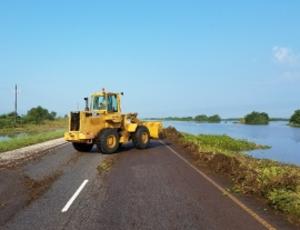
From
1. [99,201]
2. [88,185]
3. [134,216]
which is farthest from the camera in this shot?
[88,185]

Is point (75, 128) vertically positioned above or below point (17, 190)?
above

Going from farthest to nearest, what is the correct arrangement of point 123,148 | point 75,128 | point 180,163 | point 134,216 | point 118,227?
point 123,148 < point 75,128 < point 180,163 < point 134,216 < point 118,227

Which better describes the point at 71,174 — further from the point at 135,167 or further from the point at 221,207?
the point at 221,207

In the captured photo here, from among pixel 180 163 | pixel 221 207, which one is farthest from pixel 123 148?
pixel 221 207

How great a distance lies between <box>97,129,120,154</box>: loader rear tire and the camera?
21.4m

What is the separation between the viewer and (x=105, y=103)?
22.8 meters

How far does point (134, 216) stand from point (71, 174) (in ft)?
21.0

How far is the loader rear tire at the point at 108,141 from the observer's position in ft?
70.2

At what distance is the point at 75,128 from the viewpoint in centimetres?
2208

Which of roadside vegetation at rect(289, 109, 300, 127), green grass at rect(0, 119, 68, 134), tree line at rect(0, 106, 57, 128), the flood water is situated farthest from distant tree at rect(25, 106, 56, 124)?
roadside vegetation at rect(289, 109, 300, 127)

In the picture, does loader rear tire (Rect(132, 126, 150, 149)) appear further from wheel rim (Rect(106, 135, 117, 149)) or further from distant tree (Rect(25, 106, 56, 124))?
distant tree (Rect(25, 106, 56, 124))

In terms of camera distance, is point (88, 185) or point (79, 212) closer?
point (79, 212)

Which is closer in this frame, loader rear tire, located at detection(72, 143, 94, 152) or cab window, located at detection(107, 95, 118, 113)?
cab window, located at detection(107, 95, 118, 113)

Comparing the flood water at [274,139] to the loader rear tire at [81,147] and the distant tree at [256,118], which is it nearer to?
the loader rear tire at [81,147]
